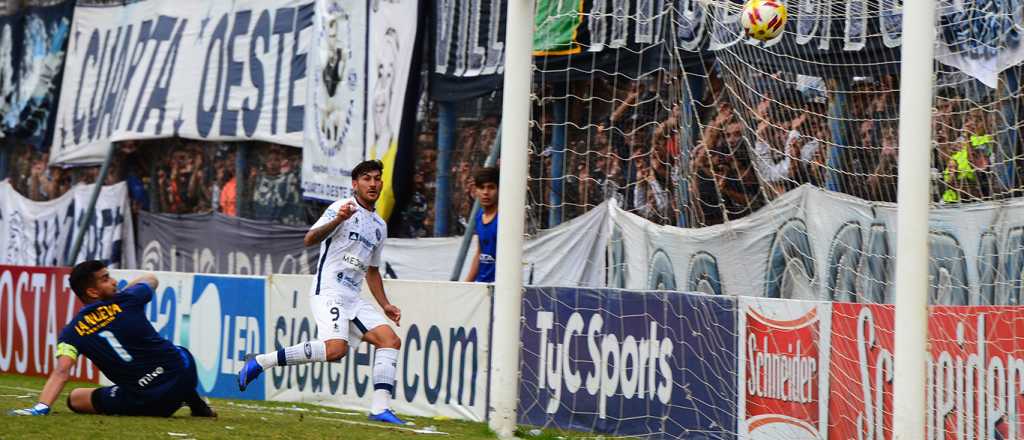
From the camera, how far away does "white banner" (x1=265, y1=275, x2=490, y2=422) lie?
10922mm

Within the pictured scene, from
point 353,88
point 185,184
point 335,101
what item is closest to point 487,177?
point 353,88

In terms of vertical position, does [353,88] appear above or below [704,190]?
above

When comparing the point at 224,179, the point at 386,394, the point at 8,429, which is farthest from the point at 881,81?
the point at 224,179

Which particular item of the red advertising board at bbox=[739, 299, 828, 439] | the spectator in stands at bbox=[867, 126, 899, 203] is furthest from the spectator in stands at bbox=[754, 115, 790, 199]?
the red advertising board at bbox=[739, 299, 828, 439]

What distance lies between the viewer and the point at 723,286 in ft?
35.0

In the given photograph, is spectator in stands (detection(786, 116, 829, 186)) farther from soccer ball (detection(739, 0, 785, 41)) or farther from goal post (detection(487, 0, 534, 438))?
goal post (detection(487, 0, 534, 438))

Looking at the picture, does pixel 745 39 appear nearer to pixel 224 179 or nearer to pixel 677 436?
pixel 677 436

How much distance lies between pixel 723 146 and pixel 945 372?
3086 millimetres

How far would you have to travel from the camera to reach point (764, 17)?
357 inches

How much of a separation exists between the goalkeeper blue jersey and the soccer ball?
4.18 metres

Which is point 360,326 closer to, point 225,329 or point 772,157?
point 772,157

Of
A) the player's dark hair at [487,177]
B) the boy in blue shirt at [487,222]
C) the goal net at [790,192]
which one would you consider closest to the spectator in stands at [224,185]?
the goal net at [790,192]

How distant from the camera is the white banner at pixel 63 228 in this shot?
→ 1984cm

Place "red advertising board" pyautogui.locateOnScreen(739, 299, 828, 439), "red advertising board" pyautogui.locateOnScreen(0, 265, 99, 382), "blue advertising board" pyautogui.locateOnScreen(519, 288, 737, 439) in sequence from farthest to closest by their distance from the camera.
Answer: "red advertising board" pyautogui.locateOnScreen(0, 265, 99, 382), "blue advertising board" pyautogui.locateOnScreen(519, 288, 737, 439), "red advertising board" pyautogui.locateOnScreen(739, 299, 828, 439)
